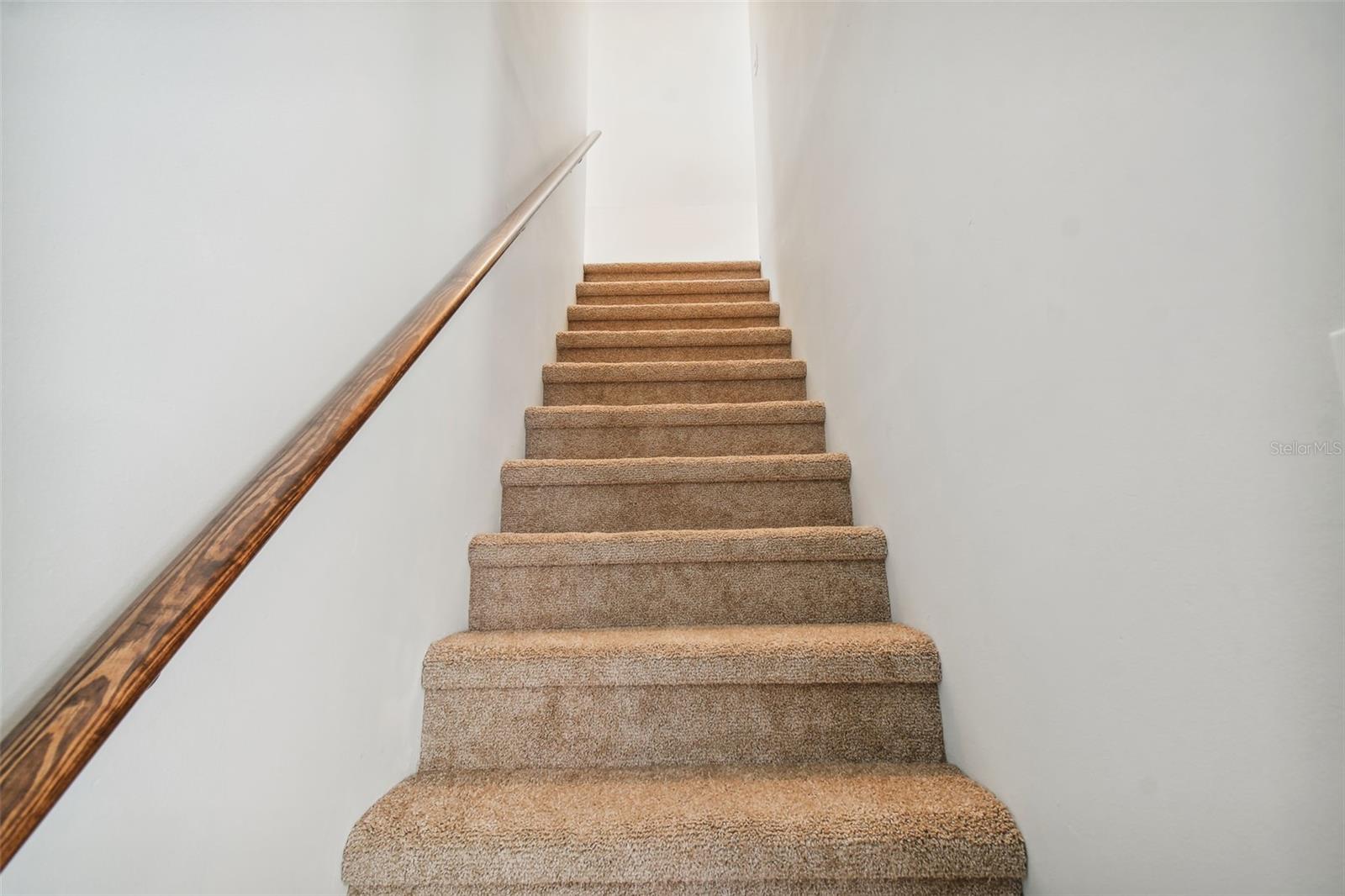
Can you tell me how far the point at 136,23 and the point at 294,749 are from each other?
2.68ft

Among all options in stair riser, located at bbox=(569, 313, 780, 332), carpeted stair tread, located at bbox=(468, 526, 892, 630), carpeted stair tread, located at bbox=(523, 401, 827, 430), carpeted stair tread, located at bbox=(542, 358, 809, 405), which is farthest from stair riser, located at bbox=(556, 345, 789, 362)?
carpeted stair tread, located at bbox=(468, 526, 892, 630)

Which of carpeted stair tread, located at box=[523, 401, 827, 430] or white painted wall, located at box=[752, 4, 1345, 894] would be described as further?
carpeted stair tread, located at box=[523, 401, 827, 430]

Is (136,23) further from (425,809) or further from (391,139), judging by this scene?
(425,809)

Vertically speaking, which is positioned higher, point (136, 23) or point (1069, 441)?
point (136, 23)

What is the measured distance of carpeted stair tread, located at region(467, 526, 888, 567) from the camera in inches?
53.7

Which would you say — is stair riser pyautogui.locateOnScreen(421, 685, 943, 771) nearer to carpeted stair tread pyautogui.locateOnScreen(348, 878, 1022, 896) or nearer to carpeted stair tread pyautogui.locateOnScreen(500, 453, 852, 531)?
carpeted stair tread pyautogui.locateOnScreen(348, 878, 1022, 896)

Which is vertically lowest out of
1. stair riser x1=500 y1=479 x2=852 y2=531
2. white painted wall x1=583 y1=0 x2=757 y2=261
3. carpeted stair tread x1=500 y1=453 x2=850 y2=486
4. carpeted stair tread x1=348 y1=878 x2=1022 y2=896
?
carpeted stair tread x1=348 y1=878 x2=1022 y2=896

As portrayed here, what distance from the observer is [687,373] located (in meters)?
2.19

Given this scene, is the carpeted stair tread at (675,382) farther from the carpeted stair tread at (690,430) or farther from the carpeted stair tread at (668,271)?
the carpeted stair tread at (668,271)

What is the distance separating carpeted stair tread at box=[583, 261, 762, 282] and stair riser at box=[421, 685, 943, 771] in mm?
2705

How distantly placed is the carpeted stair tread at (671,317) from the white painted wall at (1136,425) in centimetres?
162

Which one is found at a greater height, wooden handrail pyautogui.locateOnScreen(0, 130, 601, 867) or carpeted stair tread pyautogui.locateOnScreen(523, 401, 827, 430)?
carpeted stair tread pyautogui.locateOnScreen(523, 401, 827, 430)

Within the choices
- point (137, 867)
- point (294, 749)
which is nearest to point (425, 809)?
point (294, 749)

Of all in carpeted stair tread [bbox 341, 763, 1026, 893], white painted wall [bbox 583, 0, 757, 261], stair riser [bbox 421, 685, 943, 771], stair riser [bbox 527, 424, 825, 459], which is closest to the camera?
carpeted stair tread [bbox 341, 763, 1026, 893]
